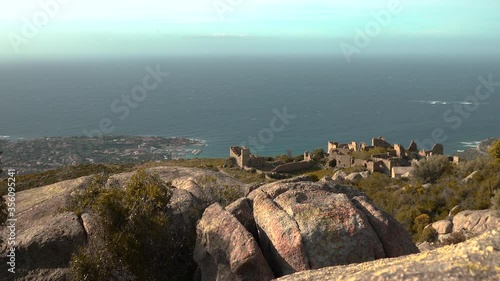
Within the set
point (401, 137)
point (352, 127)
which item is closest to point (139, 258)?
point (401, 137)

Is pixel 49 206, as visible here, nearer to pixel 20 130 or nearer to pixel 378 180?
pixel 378 180

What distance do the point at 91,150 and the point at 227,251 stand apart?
318 feet

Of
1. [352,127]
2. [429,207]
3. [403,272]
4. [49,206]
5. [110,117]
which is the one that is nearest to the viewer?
[403,272]

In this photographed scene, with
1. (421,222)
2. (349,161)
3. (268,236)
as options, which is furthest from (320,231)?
(349,161)

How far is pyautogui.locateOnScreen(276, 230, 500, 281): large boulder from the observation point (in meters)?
4.84

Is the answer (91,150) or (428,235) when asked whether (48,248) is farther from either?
(91,150)

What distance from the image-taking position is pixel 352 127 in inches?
5655

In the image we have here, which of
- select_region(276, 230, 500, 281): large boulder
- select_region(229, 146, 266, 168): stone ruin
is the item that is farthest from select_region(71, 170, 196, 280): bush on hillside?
select_region(229, 146, 266, 168): stone ruin

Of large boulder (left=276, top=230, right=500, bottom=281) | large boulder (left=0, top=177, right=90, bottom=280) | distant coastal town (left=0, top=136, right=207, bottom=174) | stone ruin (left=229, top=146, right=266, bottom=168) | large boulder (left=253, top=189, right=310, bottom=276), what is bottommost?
distant coastal town (left=0, top=136, right=207, bottom=174)

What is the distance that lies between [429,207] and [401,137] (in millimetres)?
102785

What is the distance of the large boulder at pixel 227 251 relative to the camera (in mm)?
10211

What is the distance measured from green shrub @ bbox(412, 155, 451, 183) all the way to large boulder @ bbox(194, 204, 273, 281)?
30169 millimetres

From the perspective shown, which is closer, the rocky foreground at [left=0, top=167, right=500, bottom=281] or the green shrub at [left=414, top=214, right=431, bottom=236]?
the rocky foreground at [left=0, top=167, right=500, bottom=281]

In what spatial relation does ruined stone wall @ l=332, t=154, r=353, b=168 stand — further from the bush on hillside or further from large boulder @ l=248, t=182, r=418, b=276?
the bush on hillside
